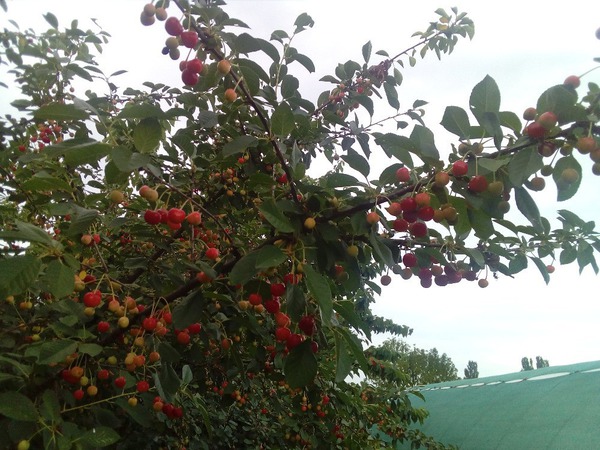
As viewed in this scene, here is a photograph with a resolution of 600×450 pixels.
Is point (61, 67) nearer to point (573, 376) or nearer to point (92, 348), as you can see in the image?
point (92, 348)

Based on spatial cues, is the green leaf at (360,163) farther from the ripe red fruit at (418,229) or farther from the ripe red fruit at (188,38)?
the ripe red fruit at (188,38)

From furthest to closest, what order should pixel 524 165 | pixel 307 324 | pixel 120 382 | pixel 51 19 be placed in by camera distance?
pixel 51 19, pixel 120 382, pixel 307 324, pixel 524 165

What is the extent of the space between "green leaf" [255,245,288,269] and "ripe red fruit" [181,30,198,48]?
2.11 ft

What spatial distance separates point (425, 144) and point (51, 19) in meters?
2.51

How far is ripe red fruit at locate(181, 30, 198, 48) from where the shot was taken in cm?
139

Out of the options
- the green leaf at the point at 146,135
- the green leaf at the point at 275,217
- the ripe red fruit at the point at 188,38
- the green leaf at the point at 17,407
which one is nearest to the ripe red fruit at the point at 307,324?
the green leaf at the point at 275,217

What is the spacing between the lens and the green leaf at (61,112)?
1.18m

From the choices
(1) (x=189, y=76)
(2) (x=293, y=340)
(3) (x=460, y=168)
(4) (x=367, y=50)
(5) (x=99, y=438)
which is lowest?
(5) (x=99, y=438)

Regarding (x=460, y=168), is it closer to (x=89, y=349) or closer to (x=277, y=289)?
(x=277, y=289)

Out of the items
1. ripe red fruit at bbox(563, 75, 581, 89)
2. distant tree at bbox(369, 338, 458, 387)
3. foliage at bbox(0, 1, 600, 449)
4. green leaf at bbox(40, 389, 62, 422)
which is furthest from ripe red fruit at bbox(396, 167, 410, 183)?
distant tree at bbox(369, 338, 458, 387)

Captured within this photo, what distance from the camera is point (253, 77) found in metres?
1.53

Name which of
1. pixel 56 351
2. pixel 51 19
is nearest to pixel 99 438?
pixel 56 351

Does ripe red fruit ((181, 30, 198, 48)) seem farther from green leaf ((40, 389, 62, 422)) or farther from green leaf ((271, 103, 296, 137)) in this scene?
green leaf ((40, 389, 62, 422))

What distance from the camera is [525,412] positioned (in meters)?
5.59
